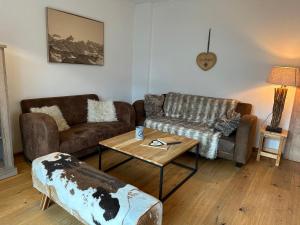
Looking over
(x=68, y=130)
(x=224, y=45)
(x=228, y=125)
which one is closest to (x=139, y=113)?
(x=68, y=130)

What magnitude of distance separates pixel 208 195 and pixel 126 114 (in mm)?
1727

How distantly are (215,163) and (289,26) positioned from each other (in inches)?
86.6

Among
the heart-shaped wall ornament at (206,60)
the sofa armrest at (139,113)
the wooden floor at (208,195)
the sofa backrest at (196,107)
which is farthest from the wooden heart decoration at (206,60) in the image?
the wooden floor at (208,195)

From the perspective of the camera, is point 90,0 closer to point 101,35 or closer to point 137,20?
point 101,35

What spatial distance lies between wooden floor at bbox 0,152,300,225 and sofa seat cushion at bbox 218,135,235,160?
0.55 feet

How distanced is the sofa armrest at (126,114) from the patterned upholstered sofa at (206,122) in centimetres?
22

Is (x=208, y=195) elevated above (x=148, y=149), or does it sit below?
below

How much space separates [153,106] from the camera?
369 cm

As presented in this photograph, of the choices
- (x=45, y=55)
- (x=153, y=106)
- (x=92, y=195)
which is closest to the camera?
(x=92, y=195)

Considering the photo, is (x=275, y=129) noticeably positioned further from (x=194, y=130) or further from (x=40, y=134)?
(x=40, y=134)

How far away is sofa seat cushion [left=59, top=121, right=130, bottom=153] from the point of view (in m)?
2.50

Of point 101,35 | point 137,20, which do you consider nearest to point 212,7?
point 137,20

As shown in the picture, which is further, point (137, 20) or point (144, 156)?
point (137, 20)

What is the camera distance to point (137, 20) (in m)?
4.29
